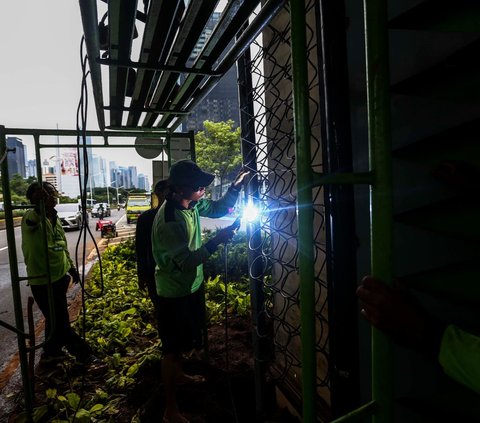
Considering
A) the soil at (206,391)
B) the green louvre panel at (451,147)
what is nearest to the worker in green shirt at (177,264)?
the soil at (206,391)

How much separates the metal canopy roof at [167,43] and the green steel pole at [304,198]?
0.64m

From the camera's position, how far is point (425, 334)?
79 centimetres

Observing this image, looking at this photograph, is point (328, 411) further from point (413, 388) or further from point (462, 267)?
point (462, 267)

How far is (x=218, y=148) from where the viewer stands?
25594 mm

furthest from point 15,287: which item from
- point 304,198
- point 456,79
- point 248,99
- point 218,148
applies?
point 218,148

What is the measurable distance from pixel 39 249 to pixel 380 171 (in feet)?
13.7

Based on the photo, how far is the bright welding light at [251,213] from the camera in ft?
7.74

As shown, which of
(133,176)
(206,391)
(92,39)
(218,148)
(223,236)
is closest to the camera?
(92,39)

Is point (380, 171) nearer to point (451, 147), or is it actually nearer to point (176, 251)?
point (451, 147)

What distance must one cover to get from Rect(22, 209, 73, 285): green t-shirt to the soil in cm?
118

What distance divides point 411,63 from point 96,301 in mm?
6052

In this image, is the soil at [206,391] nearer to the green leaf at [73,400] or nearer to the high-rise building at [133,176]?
the green leaf at [73,400]

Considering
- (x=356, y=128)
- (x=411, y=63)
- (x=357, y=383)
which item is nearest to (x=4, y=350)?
(x=357, y=383)

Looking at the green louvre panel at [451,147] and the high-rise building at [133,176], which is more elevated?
the high-rise building at [133,176]
